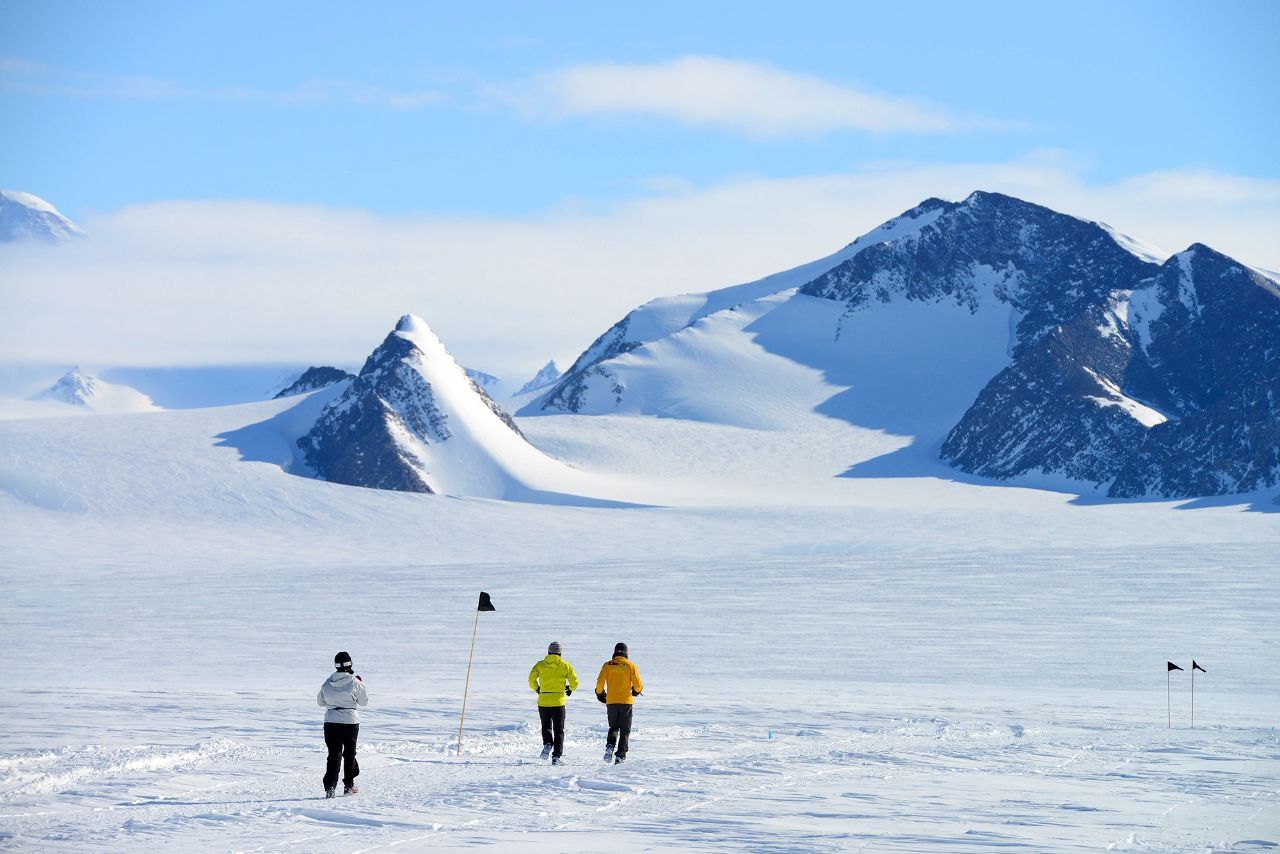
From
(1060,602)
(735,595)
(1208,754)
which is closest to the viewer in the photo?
(1208,754)

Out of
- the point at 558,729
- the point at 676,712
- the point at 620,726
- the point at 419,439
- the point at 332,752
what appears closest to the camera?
the point at 332,752

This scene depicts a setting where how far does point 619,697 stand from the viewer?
51.5ft

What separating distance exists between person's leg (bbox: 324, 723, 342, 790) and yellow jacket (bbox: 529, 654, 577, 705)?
2599 mm

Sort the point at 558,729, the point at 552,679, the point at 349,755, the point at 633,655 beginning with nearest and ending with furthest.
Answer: the point at 349,755, the point at 552,679, the point at 558,729, the point at 633,655

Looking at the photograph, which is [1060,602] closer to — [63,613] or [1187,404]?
[63,613]

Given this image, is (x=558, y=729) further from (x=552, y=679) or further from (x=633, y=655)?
(x=633, y=655)

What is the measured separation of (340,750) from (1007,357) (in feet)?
413

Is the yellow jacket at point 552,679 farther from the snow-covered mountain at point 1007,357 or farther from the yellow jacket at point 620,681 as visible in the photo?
the snow-covered mountain at point 1007,357

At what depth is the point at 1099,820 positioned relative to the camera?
12773mm

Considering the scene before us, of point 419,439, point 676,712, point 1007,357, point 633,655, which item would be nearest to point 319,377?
point 419,439

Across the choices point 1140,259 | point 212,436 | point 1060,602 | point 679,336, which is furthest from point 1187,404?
point 1060,602

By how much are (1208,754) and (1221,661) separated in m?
10.5

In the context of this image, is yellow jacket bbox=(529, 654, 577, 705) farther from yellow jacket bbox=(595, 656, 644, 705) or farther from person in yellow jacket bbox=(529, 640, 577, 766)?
yellow jacket bbox=(595, 656, 644, 705)

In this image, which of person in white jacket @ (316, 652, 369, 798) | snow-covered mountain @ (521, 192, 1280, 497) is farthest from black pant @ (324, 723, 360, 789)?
snow-covered mountain @ (521, 192, 1280, 497)
